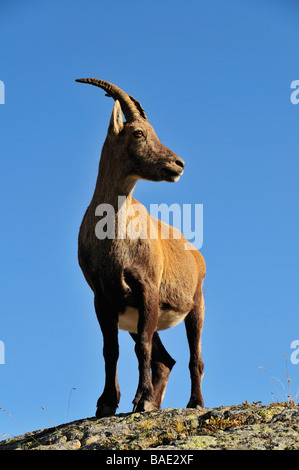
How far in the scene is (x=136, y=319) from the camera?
9.57 metres

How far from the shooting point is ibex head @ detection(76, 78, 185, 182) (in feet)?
30.1

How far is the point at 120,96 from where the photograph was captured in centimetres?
979

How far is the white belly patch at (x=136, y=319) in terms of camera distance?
9414 millimetres

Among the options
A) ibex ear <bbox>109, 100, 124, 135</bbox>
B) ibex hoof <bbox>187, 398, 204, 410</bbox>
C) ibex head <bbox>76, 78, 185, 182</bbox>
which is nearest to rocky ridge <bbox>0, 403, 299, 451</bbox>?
ibex hoof <bbox>187, 398, 204, 410</bbox>

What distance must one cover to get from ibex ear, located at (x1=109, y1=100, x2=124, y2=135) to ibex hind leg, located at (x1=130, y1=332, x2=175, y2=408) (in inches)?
144

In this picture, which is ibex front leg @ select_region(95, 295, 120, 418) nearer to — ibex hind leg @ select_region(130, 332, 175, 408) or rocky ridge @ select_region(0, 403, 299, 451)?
rocky ridge @ select_region(0, 403, 299, 451)

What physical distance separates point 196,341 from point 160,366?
794 millimetres

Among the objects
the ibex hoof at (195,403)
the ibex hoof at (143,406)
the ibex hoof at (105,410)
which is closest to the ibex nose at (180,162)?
the ibex hoof at (143,406)

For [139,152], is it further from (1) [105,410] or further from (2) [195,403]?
(2) [195,403]

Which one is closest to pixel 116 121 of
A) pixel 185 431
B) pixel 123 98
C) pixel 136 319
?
pixel 123 98

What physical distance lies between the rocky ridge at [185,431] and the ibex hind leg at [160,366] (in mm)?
2217
